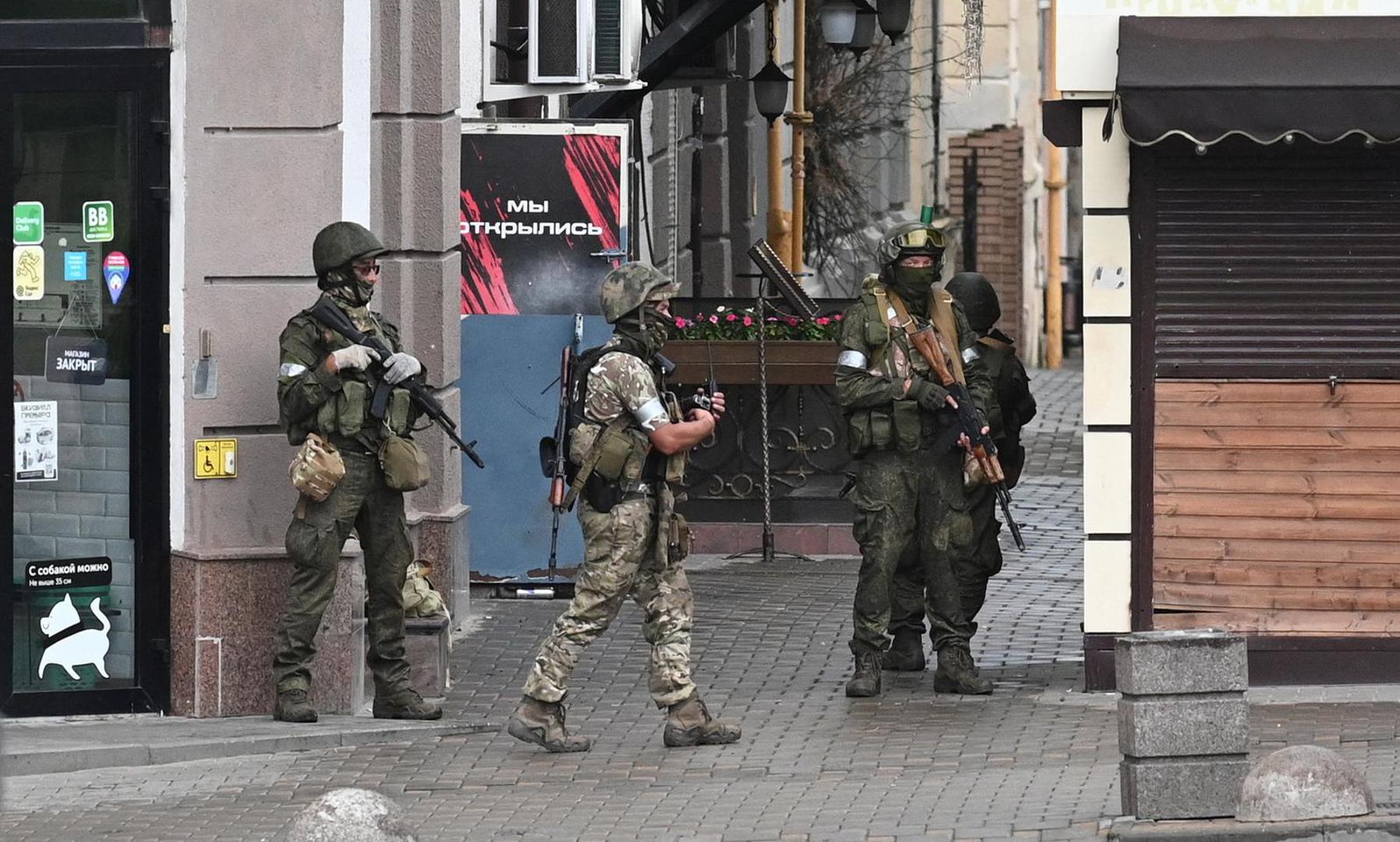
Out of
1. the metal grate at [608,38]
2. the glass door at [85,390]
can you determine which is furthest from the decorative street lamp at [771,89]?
the glass door at [85,390]

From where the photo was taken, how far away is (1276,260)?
10.4 meters

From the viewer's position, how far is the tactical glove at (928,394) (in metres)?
10.6

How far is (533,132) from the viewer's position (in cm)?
1381

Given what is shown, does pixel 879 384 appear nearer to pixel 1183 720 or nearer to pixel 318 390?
pixel 318 390

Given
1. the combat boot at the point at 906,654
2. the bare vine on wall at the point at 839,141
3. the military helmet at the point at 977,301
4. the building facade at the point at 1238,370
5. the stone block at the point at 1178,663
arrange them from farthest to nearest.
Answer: the bare vine on wall at the point at 839,141
the military helmet at the point at 977,301
the combat boot at the point at 906,654
the building facade at the point at 1238,370
the stone block at the point at 1178,663

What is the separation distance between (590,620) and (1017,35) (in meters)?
32.1

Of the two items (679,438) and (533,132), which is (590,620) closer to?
(679,438)

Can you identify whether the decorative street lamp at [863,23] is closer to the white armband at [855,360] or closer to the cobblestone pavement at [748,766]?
the cobblestone pavement at [748,766]

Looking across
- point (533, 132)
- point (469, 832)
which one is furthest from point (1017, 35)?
point (469, 832)

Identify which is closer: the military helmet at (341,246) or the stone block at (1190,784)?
the stone block at (1190,784)

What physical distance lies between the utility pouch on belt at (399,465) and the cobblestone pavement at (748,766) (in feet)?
3.27

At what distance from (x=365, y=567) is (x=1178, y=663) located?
12.1 feet

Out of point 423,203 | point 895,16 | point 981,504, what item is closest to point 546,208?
point 423,203

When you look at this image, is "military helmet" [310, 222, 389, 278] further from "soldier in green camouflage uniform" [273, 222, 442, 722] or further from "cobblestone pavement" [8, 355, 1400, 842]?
"cobblestone pavement" [8, 355, 1400, 842]
